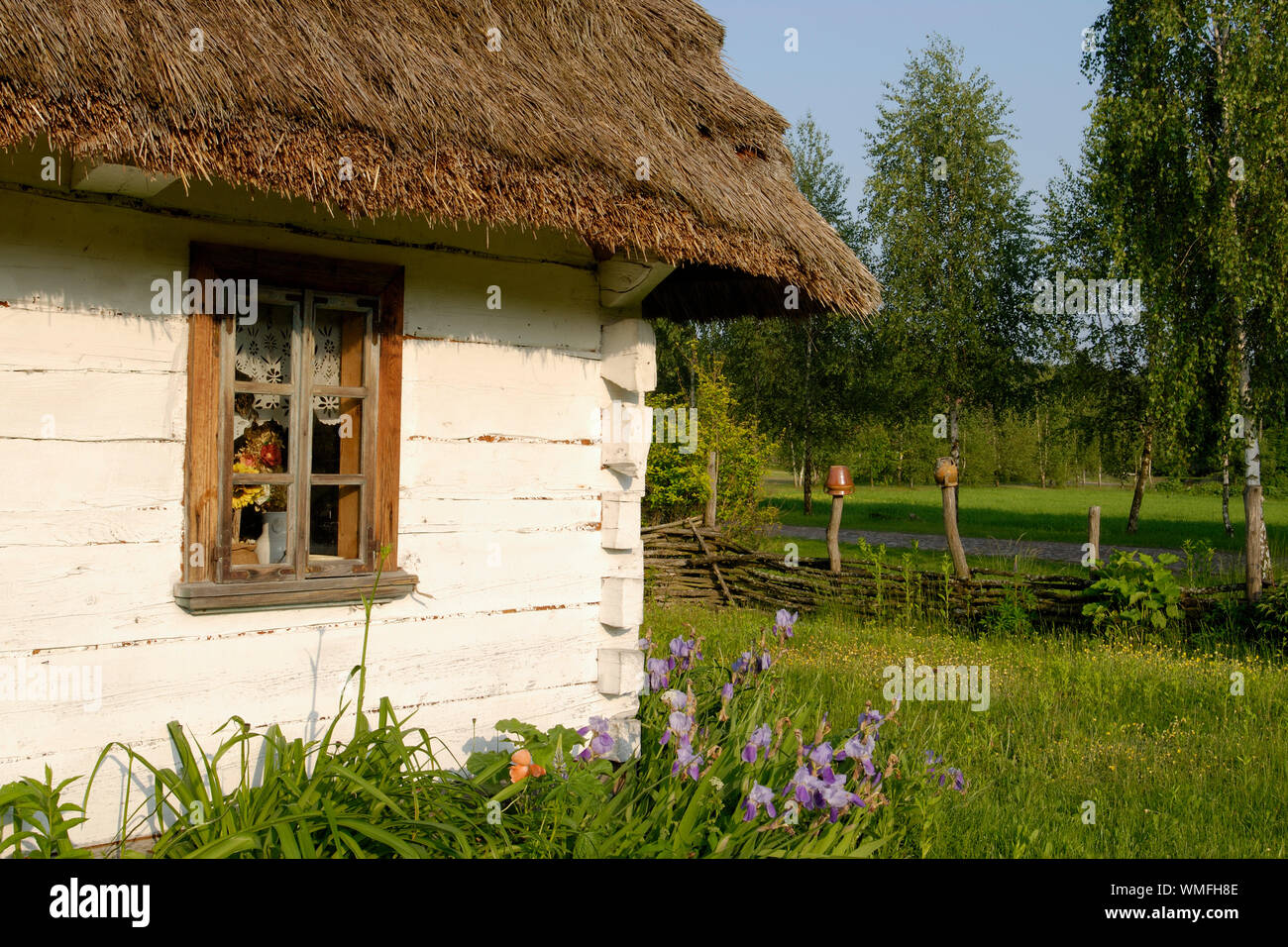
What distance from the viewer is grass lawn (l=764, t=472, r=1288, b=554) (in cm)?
2202

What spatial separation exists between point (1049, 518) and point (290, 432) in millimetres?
27827

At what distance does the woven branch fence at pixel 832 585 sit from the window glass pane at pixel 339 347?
7.33 meters

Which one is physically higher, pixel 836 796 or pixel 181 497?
pixel 181 497

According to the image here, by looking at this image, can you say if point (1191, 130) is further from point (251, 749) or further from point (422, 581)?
point (251, 749)

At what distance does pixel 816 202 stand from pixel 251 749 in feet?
82.1

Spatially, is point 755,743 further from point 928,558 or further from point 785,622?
point 928,558

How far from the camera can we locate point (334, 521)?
396cm

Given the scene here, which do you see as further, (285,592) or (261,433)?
(261,433)

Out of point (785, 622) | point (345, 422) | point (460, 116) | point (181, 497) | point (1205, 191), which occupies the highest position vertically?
point (1205, 191)

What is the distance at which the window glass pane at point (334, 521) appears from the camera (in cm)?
377

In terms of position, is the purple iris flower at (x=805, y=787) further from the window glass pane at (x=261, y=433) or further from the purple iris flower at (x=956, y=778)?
the window glass pane at (x=261, y=433)

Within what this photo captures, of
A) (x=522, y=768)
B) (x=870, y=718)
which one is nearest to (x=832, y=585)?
(x=870, y=718)

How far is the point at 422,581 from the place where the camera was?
12.6ft
